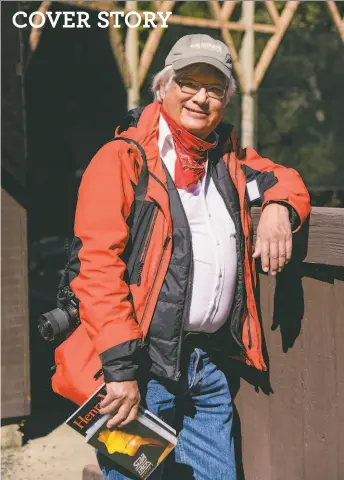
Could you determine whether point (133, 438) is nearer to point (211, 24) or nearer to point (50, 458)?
point (50, 458)

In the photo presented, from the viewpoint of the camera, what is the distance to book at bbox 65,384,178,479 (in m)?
2.44

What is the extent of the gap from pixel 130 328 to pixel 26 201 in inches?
104

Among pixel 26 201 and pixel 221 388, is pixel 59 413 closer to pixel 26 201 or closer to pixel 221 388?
pixel 26 201

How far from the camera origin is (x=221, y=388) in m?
2.86

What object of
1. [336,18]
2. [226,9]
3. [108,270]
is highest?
[336,18]

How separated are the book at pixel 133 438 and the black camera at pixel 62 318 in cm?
32

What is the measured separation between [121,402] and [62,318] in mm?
399

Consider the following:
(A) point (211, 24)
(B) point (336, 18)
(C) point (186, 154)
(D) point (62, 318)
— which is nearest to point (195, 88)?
(C) point (186, 154)

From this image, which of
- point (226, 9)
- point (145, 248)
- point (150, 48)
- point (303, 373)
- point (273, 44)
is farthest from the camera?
point (273, 44)

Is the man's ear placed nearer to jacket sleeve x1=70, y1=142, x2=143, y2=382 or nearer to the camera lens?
jacket sleeve x1=70, y1=142, x2=143, y2=382

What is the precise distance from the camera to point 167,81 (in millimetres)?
2598

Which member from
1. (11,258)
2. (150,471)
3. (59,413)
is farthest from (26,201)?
(150,471)

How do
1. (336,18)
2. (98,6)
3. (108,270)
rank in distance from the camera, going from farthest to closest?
(336,18) < (98,6) < (108,270)

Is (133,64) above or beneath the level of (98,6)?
beneath
